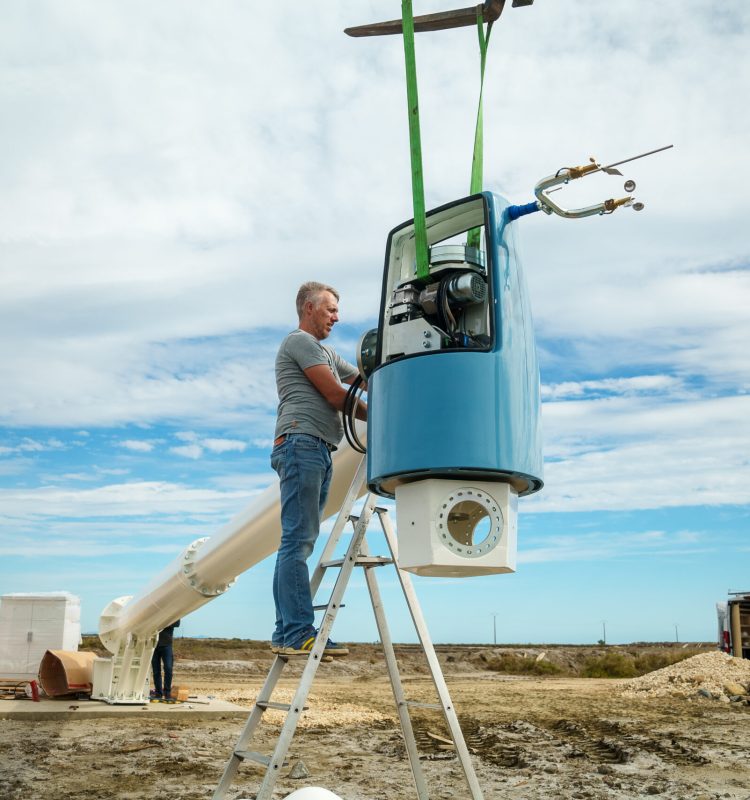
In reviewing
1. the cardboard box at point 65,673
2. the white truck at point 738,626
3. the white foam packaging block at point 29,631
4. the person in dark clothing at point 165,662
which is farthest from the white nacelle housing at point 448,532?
the white truck at point 738,626

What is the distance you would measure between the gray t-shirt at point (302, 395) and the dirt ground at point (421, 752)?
2.85 metres

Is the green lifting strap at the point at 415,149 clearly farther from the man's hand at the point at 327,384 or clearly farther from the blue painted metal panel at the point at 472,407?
the man's hand at the point at 327,384

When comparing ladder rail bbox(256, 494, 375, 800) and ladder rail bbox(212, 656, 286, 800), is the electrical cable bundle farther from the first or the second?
ladder rail bbox(212, 656, 286, 800)

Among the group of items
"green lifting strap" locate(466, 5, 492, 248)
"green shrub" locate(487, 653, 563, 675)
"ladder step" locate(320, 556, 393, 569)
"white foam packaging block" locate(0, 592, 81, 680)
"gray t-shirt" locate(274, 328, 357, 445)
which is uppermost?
"green lifting strap" locate(466, 5, 492, 248)

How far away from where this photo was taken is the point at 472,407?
4344 mm

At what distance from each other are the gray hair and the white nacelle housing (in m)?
1.66

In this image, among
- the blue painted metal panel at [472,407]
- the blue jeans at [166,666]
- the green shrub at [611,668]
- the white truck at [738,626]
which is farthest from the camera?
the green shrub at [611,668]

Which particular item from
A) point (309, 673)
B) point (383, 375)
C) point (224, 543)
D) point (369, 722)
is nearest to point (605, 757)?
point (369, 722)

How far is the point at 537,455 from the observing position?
460 cm

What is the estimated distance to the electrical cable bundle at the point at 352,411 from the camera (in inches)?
207

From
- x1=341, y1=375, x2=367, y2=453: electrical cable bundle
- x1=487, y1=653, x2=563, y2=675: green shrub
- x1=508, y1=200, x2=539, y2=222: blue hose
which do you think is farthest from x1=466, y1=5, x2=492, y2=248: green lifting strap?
x1=487, y1=653, x2=563, y2=675: green shrub

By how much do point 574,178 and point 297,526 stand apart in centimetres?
251

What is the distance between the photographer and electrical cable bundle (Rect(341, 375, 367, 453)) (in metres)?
5.27

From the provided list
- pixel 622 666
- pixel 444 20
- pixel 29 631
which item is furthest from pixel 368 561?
pixel 622 666
